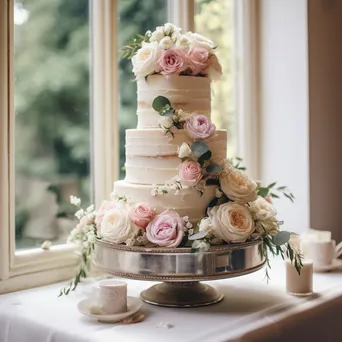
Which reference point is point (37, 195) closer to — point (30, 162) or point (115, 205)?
point (30, 162)

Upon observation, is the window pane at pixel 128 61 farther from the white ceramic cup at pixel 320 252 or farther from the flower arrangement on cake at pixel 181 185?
the white ceramic cup at pixel 320 252

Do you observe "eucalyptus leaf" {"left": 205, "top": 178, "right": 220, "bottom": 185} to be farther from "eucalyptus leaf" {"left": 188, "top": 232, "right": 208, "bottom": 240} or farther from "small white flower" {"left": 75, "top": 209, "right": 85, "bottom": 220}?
"small white flower" {"left": 75, "top": 209, "right": 85, "bottom": 220}

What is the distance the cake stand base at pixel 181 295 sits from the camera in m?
1.42

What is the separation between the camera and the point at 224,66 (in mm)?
2316

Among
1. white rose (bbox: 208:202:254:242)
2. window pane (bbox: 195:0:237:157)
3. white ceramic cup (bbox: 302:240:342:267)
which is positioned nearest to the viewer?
white rose (bbox: 208:202:254:242)

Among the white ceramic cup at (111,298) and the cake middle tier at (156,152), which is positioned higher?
the cake middle tier at (156,152)

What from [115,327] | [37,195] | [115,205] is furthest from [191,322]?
[37,195]

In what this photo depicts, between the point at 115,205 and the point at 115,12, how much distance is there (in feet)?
2.23

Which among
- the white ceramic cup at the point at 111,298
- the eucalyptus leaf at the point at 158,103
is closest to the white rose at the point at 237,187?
the eucalyptus leaf at the point at 158,103

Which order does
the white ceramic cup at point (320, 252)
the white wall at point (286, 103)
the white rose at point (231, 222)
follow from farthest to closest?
the white wall at point (286, 103) < the white ceramic cup at point (320, 252) < the white rose at point (231, 222)

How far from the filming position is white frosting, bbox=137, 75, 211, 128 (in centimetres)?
145

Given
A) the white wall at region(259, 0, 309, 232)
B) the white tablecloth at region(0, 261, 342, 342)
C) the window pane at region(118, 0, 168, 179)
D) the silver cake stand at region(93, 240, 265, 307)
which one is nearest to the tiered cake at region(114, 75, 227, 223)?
the silver cake stand at region(93, 240, 265, 307)

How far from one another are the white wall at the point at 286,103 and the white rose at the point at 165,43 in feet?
2.71

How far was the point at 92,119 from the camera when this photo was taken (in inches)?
71.8
